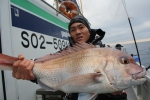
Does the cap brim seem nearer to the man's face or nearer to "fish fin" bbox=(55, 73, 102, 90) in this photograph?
the man's face

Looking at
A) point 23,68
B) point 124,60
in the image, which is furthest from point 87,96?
point 23,68

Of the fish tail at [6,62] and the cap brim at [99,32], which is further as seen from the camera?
the cap brim at [99,32]

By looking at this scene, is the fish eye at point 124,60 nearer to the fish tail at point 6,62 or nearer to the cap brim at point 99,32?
the fish tail at point 6,62

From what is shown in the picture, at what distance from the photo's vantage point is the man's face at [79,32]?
234 centimetres

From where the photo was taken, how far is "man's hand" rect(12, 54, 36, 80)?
1.42 m

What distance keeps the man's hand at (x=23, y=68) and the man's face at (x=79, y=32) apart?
3.35ft

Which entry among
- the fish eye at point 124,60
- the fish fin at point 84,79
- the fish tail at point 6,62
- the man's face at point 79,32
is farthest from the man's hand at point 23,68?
the man's face at point 79,32

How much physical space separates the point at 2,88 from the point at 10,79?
15 cm

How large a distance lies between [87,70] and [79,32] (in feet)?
3.67

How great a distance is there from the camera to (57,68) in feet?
4.71

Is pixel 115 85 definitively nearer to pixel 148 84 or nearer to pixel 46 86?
pixel 46 86

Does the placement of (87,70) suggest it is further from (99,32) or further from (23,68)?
(99,32)

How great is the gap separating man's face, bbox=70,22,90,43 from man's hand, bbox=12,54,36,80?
102 centimetres

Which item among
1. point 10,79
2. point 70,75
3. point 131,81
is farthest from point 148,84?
point 10,79
